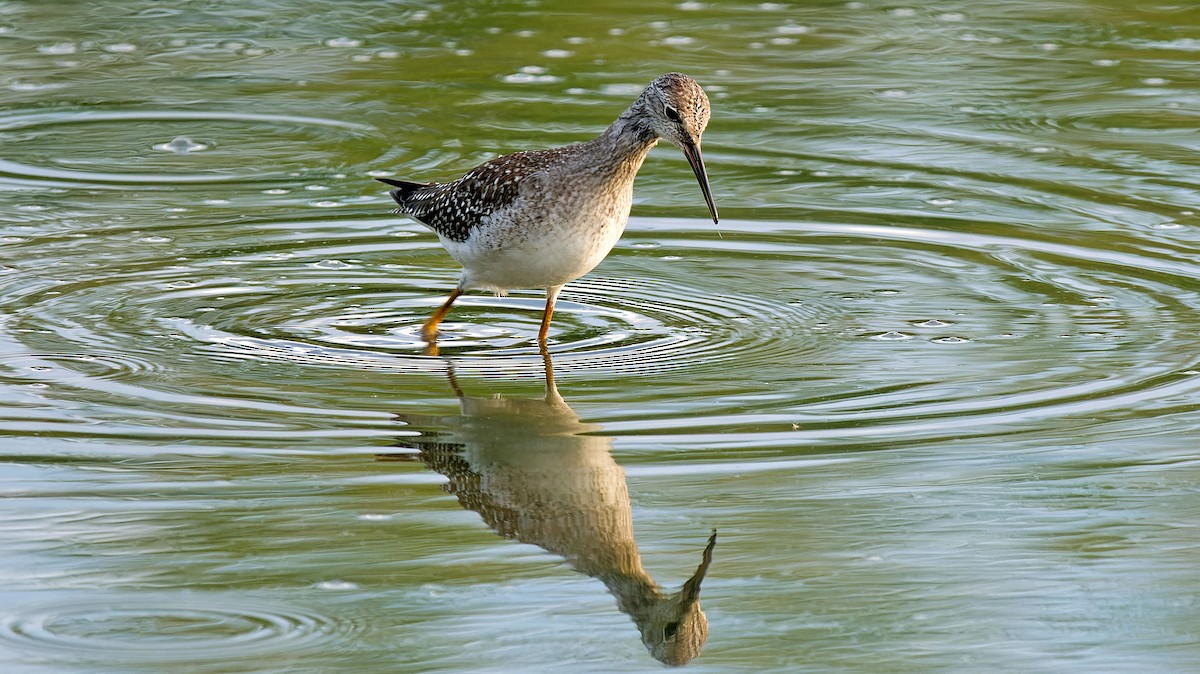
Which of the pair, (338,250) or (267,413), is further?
(338,250)

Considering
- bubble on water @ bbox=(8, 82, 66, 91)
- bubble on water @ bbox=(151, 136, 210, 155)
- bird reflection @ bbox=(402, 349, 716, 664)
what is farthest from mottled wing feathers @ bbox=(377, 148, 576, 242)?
bubble on water @ bbox=(8, 82, 66, 91)

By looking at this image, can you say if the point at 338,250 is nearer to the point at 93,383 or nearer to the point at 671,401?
the point at 93,383

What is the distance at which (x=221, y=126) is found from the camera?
12.8 metres

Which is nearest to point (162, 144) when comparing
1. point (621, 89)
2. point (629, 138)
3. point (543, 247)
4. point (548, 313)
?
point (621, 89)

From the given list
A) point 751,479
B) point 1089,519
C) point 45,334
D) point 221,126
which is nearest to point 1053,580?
point 1089,519

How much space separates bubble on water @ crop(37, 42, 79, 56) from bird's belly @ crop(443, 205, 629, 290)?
7.12 meters

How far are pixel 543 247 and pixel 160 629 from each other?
3.79m

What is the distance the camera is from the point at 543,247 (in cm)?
856

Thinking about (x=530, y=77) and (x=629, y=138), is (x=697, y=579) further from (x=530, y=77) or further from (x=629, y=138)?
(x=530, y=77)

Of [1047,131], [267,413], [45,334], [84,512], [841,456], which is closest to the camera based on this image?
[84,512]

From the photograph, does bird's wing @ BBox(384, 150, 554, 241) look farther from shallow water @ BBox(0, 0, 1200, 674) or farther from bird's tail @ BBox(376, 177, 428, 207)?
shallow water @ BBox(0, 0, 1200, 674)

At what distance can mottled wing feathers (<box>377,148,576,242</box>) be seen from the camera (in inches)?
348

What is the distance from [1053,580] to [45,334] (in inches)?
200

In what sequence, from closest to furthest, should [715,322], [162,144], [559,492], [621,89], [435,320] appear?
Result: [559,492], [715,322], [435,320], [162,144], [621,89]
